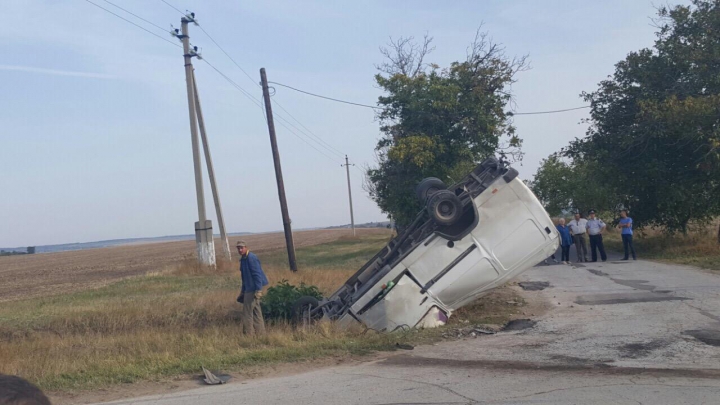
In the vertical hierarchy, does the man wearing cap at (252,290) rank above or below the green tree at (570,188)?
below

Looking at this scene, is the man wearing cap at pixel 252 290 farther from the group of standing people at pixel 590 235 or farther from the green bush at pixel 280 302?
the group of standing people at pixel 590 235

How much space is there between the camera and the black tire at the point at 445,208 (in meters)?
10.3

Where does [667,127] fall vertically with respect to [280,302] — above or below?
above

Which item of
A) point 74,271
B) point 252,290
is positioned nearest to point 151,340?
point 252,290

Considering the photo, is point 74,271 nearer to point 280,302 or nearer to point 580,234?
point 580,234

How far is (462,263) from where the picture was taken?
10.2 metres

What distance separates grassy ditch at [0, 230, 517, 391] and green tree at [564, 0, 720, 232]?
1115 centimetres

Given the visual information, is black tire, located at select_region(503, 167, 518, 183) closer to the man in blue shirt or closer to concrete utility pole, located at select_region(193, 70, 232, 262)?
the man in blue shirt

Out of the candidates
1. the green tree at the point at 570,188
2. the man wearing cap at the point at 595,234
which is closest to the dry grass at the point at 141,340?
the man wearing cap at the point at 595,234

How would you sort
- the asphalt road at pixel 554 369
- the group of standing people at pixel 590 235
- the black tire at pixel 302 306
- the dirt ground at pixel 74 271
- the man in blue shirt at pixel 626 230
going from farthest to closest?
the dirt ground at pixel 74 271 → the group of standing people at pixel 590 235 → the man in blue shirt at pixel 626 230 → the black tire at pixel 302 306 → the asphalt road at pixel 554 369

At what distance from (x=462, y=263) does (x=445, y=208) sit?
33.8 inches

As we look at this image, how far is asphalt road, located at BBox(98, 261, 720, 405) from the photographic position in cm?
688

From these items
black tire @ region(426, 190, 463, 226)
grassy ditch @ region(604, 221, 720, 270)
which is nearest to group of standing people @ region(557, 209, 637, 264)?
grassy ditch @ region(604, 221, 720, 270)

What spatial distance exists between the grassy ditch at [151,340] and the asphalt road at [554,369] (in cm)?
101
